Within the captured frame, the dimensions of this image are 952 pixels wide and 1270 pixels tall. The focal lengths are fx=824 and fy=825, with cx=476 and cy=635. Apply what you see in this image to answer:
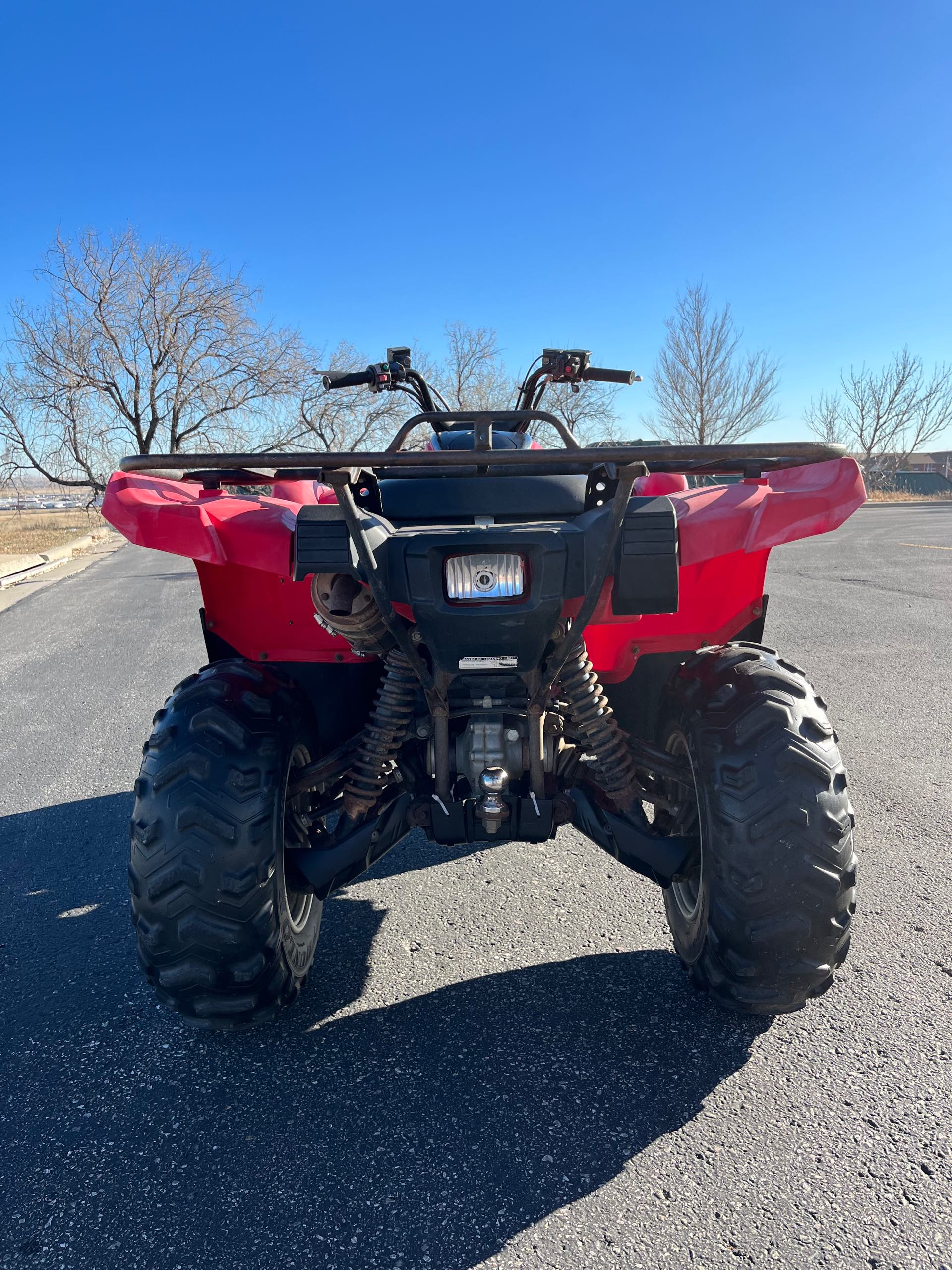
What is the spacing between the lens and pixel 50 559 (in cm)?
1786

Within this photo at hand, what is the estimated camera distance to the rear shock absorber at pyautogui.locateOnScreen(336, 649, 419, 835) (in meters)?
2.27

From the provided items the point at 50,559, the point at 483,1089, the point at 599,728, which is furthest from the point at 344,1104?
the point at 50,559

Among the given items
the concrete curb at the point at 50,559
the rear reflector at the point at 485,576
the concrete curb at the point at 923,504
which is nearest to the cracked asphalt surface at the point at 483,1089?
the rear reflector at the point at 485,576

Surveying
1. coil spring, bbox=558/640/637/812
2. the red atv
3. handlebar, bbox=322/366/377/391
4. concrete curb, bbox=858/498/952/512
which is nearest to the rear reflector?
the red atv

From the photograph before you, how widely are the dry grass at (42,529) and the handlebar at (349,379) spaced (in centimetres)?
1280

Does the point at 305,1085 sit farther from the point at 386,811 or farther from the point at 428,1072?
the point at 386,811

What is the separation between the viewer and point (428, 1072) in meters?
2.13

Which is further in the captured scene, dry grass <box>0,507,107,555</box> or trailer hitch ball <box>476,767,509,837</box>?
dry grass <box>0,507,107,555</box>

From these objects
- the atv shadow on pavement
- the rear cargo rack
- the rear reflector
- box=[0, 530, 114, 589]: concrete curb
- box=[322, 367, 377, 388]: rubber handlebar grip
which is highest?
box=[322, 367, 377, 388]: rubber handlebar grip

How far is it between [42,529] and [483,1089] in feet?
108

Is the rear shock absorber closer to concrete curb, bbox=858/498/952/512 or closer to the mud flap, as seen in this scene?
the mud flap

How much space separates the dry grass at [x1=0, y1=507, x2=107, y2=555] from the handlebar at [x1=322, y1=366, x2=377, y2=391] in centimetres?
1280

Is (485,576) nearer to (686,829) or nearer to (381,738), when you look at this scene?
(381,738)

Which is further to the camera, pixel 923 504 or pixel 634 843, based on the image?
pixel 923 504
